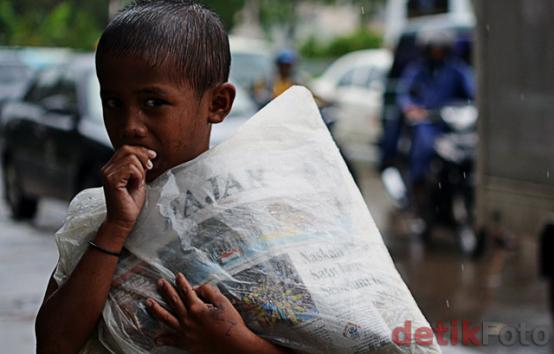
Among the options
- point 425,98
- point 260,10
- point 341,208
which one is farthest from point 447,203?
point 260,10

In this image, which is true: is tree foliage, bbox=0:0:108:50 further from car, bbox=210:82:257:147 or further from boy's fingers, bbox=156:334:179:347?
boy's fingers, bbox=156:334:179:347

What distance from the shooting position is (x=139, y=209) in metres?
1.80

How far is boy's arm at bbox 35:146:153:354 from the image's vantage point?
1.76 m

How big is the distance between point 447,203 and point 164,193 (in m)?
8.03

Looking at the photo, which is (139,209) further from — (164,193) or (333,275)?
(333,275)

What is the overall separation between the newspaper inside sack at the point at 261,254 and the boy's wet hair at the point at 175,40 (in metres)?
0.13

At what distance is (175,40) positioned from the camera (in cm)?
185

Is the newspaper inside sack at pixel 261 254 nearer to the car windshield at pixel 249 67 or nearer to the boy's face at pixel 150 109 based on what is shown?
the boy's face at pixel 150 109

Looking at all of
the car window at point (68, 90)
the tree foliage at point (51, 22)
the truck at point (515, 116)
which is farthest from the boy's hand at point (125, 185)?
the tree foliage at point (51, 22)

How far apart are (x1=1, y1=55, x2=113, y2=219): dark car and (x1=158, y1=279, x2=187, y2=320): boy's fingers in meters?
7.00

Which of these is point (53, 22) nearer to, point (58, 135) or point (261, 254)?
point (58, 135)

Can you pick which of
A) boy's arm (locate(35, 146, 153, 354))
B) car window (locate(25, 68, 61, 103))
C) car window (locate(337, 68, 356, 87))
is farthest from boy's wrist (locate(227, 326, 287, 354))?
car window (locate(337, 68, 356, 87))

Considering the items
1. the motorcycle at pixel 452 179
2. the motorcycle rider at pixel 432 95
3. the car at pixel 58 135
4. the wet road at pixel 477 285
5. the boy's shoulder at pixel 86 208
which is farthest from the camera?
the motorcycle rider at pixel 432 95

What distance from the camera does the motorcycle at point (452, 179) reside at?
31.2 feet
